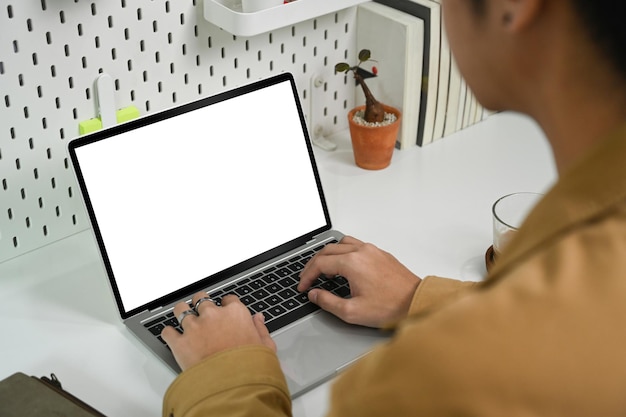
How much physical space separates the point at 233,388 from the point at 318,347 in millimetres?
220

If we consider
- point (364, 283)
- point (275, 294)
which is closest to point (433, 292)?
point (364, 283)

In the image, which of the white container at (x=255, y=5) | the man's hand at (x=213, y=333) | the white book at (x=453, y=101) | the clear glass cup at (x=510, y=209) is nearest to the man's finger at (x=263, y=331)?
the man's hand at (x=213, y=333)

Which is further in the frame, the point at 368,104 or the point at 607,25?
the point at 368,104

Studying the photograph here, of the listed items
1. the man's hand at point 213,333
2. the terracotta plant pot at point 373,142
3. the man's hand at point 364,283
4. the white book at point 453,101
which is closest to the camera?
the man's hand at point 213,333

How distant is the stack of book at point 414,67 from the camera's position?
149 centimetres

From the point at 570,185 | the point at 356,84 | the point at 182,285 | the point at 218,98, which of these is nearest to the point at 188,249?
the point at 182,285

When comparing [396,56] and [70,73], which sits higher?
[70,73]

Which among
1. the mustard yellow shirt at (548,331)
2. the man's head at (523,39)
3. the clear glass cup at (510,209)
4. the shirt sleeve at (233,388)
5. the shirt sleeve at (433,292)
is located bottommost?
the clear glass cup at (510,209)

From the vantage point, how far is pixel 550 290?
0.50m

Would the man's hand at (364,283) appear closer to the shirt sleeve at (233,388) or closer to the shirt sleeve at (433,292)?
the shirt sleeve at (433,292)

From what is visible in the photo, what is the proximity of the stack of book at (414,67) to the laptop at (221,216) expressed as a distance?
1.01 ft

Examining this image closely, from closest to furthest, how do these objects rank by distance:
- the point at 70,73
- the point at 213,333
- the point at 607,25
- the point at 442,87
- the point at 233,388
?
the point at 607,25 → the point at 233,388 → the point at 213,333 → the point at 70,73 → the point at 442,87

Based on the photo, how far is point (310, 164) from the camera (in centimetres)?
129

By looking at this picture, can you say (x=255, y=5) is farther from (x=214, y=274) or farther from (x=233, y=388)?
(x=233, y=388)
